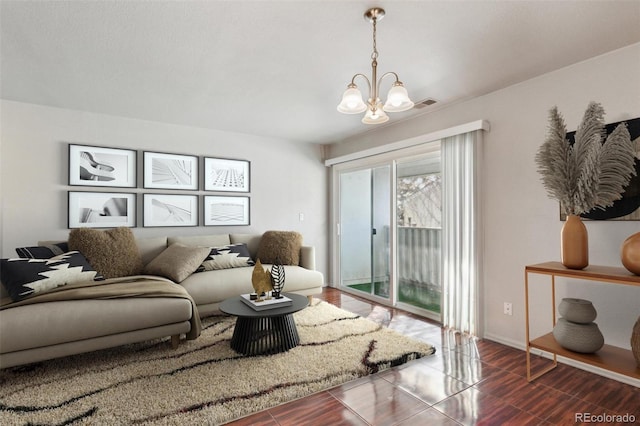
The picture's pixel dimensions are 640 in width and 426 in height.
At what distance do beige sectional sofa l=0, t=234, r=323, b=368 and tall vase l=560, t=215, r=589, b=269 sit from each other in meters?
2.81

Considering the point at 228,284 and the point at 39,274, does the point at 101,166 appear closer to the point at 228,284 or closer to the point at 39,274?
the point at 39,274

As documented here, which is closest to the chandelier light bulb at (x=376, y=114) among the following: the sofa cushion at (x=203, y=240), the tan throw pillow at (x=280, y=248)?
the tan throw pillow at (x=280, y=248)

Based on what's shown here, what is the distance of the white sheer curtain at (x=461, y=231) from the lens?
3.04 metres

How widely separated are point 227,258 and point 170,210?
3.26 ft

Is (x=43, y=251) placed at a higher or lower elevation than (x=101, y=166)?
lower

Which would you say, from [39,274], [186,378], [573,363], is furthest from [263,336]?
[573,363]

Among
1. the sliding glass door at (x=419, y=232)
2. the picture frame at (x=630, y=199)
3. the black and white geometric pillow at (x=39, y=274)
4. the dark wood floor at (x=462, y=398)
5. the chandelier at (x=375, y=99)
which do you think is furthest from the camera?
the sliding glass door at (x=419, y=232)

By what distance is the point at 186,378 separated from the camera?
7.08 feet

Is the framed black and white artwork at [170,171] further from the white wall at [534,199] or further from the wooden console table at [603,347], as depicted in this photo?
the wooden console table at [603,347]

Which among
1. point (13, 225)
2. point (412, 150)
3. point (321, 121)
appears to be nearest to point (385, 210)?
point (412, 150)

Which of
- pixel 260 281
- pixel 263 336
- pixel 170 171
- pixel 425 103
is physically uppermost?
pixel 425 103

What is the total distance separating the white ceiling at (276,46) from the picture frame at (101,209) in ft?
3.28

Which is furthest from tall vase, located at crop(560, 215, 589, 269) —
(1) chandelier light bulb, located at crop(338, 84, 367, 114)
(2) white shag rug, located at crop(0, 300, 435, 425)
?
(1) chandelier light bulb, located at crop(338, 84, 367, 114)

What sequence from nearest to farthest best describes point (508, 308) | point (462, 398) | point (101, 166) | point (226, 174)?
point (462, 398) → point (508, 308) → point (101, 166) → point (226, 174)
